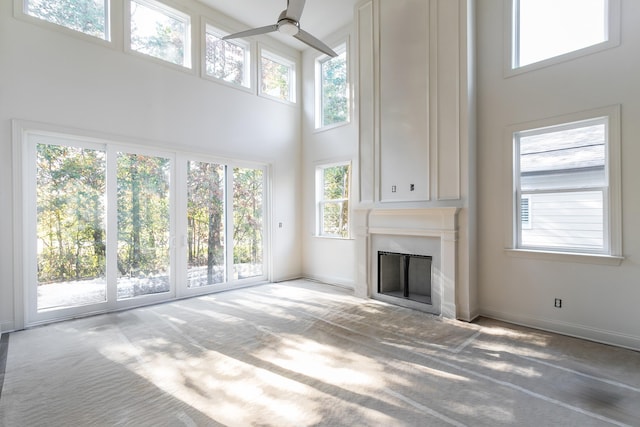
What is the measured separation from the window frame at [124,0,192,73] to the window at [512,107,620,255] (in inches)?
187

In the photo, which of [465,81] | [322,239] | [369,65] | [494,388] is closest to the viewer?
[494,388]

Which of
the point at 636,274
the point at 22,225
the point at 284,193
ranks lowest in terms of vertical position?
the point at 636,274

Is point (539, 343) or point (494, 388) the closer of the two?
point (494, 388)

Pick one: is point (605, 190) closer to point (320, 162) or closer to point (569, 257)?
point (569, 257)

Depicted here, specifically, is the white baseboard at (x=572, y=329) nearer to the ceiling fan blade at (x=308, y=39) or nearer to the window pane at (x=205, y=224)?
the ceiling fan blade at (x=308, y=39)

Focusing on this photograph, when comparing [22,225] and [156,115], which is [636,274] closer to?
[156,115]

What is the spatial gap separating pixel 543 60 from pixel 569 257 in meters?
2.20

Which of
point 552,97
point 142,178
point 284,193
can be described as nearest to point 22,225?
point 142,178

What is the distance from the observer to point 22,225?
3.62 meters

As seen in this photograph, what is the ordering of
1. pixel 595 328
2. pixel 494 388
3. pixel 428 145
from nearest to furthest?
pixel 494 388 < pixel 595 328 < pixel 428 145

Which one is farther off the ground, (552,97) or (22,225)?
(552,97)

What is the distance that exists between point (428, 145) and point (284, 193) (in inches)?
118

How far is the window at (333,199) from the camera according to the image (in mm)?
5801

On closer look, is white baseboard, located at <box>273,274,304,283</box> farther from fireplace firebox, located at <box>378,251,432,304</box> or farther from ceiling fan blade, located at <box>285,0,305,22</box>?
ceiling fan blade, located at <box>285,0,305,22</box>
